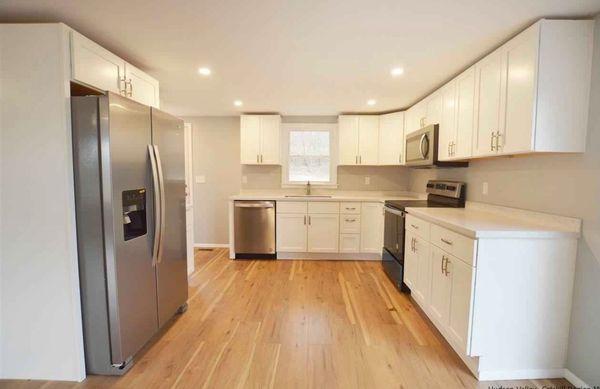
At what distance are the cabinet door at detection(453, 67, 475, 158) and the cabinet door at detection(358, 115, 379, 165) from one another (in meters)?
1.66

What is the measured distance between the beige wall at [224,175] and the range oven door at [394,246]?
1.11m

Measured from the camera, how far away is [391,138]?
399cm

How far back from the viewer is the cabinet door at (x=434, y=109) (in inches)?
112

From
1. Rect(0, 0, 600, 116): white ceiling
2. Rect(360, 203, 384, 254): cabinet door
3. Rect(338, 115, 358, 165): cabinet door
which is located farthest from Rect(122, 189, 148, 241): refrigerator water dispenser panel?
Rect(338, 115, 358, 165): cabinet door

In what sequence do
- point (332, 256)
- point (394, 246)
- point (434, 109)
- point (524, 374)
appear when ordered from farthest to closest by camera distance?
point (332, 256)
point (394, 246)
point (434, 109)
point (524, 374)

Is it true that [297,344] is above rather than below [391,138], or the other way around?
below

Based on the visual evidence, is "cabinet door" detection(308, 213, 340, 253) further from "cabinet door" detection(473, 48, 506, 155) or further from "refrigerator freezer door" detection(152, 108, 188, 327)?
"cabinet door" detection(473, 48, 506, 155)

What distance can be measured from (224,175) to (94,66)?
284 centimetres

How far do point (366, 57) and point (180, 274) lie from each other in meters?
2.50

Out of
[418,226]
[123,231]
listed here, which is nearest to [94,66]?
[123,231]

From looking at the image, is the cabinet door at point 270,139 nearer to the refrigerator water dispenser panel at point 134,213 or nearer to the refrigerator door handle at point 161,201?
the refrigerator door handle at point 161,201

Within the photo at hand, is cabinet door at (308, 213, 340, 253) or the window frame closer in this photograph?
cabinet door at (308, 213, 340, 253)

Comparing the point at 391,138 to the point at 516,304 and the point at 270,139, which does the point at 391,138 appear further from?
the point at 516,304

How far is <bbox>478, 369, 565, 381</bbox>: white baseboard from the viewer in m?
1.70
